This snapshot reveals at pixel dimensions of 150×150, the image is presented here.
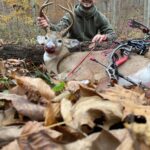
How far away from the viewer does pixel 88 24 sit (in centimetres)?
1095

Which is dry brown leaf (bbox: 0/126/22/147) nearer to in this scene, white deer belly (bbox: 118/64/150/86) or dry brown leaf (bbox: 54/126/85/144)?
dry brown leaf (bbox: 54/126/85/144)

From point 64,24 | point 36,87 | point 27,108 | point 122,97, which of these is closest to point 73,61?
point 64,24

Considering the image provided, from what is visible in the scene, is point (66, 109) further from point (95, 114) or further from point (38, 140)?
point (38, 140)

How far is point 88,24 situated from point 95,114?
9267 mm

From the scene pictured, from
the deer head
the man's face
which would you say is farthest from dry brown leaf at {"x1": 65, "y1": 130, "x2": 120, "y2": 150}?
the man's face

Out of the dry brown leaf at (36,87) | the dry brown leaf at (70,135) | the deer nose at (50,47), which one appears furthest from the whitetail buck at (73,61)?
the dry brown leaf at (70,135)

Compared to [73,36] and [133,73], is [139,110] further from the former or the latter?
[73,36]

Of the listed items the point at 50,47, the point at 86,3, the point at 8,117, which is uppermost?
the point at 8,117

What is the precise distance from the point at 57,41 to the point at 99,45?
5.73 ft

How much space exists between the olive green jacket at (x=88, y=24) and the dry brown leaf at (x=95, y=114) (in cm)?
904

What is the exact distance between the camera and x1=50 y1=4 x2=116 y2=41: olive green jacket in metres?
10.9

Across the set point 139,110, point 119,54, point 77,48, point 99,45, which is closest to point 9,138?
point 139,110

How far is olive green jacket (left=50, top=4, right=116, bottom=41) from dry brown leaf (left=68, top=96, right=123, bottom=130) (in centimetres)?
904

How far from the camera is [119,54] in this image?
7270 mm
